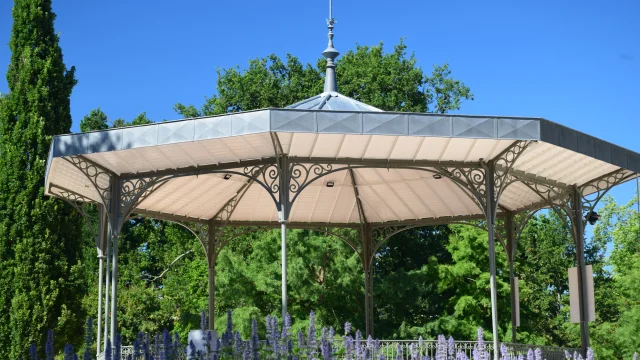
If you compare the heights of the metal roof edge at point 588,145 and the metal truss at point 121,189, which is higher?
the metal roof edge at point 588,145

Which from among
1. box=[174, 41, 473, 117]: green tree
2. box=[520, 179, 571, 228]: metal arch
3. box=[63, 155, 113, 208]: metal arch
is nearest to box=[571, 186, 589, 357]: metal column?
box=[520, 179, 571, 228]: metal arch

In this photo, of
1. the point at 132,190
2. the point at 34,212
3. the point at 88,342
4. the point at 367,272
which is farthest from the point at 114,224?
the point at 88,342

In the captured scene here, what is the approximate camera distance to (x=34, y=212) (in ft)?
72.7

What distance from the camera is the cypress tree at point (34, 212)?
71.5 ft

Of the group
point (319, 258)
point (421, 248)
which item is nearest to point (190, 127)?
point (319, 258)

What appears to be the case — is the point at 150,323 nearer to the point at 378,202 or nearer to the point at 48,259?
the point at 48,259

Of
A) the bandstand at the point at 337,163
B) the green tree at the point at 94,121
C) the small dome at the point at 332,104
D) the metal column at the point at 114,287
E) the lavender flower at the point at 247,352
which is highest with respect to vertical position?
the green tree at the point at 94,121

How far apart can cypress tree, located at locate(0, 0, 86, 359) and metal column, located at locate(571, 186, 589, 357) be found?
1240cm

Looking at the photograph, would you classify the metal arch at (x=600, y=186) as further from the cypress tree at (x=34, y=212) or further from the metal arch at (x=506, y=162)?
the cypress tree at (x=34, y=212)

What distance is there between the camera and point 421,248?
3525 cm

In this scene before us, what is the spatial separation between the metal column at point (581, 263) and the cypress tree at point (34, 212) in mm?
12402

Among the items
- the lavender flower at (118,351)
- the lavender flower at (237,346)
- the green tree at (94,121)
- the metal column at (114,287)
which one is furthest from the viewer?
the green tree at (94,121)

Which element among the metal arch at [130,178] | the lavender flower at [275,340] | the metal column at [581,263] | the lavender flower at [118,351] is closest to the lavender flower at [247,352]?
the lavender flower at [275,340]

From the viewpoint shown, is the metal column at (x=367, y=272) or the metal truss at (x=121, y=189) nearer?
the metal truss at (x=121, y=189)
